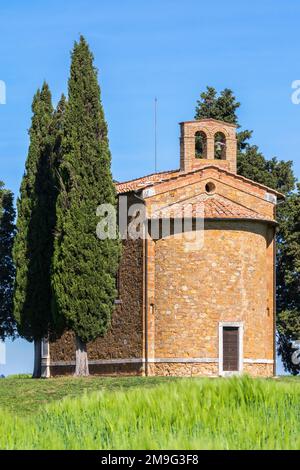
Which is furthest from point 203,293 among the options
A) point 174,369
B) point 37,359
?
point 37,359

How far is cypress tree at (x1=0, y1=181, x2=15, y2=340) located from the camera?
45.7 metres

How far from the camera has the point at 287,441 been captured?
17.4 m

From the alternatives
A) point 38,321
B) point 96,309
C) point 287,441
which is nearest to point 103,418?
point 287,441

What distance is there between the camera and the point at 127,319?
1492 inches

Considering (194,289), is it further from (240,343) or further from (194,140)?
(194,140)

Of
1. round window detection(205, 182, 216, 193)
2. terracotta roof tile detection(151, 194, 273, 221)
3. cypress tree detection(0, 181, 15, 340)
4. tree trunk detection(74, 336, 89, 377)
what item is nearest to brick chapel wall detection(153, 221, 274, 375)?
terracotta roof tile detection(151, 194, 273, 221)

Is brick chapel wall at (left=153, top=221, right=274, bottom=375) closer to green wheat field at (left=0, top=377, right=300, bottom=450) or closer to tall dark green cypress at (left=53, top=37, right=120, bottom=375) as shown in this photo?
tall dark green cypress at (left=53, top=37, right=120, bottom=375)

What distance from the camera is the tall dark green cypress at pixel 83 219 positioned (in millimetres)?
36156

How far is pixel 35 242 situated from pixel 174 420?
68.4 feet

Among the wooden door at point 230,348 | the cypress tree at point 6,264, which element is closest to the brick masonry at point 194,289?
the wooden door at point 230,348

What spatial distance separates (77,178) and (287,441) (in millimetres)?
20047

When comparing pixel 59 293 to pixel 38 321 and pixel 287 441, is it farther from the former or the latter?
pixel 287 441

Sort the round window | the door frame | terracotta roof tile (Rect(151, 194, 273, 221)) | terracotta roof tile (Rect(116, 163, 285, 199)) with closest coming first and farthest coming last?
1. the door frame
2. terracotta roof tile (Rect(151, 194, 273, 221))
3. terracotta roof tile (Rect(116, 163, 285, 199))
4. the round window

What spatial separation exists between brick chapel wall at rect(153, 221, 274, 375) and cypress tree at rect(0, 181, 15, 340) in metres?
10.2
